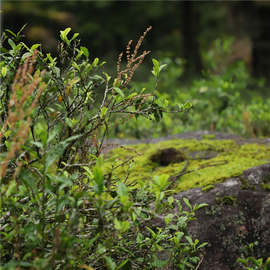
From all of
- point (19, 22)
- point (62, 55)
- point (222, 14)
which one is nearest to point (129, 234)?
point (62, 55)

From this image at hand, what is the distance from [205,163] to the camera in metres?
2.93

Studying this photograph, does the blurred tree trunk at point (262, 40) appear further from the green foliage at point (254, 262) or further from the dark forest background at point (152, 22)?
the green foliage at point (254, 262)

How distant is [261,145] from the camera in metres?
3.27

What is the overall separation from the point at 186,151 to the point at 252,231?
1.43m

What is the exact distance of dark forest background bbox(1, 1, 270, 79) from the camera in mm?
11500

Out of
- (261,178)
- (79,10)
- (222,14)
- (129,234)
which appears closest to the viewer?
(129,234)

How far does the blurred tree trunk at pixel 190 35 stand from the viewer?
11391 mm

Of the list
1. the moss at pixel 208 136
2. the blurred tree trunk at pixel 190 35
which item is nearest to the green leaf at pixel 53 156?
the moss at pixel 208 136

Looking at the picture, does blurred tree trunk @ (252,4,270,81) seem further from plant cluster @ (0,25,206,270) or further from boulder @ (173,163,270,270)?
plant cluster @ (0,25,206,270)

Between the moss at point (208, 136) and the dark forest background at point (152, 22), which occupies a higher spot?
the dark forest background at point (152, 22)

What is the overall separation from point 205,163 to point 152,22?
1486cm

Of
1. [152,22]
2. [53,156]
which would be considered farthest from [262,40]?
[53,156]

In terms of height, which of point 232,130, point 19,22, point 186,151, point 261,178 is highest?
point 19,22

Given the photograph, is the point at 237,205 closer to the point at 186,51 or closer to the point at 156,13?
the point at 186,51
